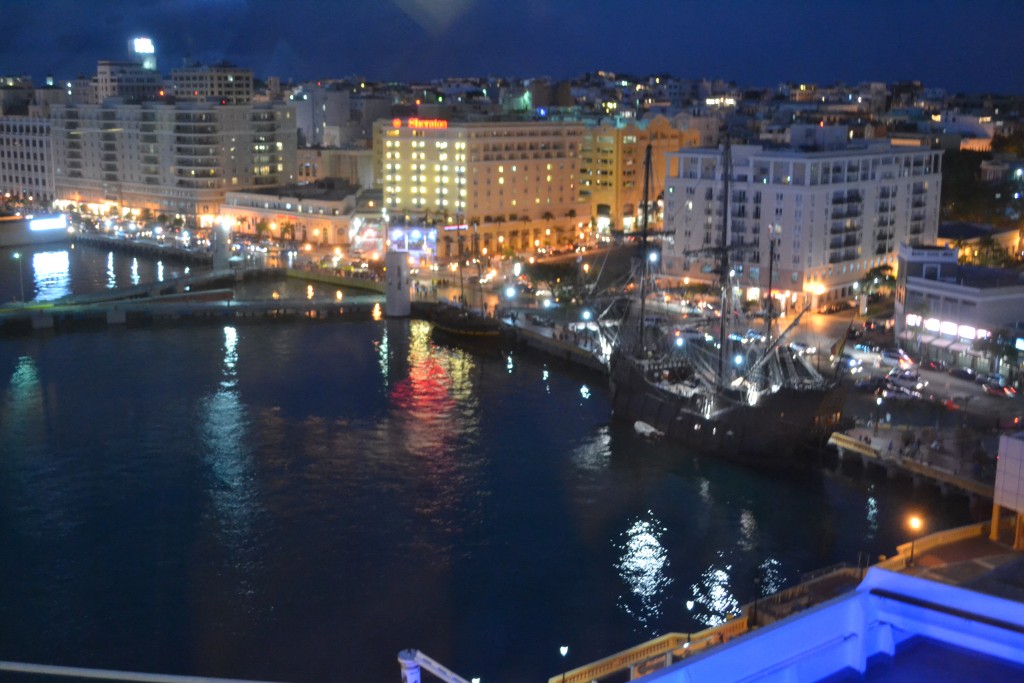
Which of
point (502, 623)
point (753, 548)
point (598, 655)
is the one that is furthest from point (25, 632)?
point (753, 548)

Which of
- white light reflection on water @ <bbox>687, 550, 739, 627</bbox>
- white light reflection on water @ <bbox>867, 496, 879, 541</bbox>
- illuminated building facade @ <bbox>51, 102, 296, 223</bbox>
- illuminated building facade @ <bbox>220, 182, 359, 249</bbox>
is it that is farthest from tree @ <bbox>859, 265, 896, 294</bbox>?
illuminated building facade @ <bbox>51, 102, 296, 223</bbox>

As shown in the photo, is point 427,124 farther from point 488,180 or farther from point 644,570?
point 644,570

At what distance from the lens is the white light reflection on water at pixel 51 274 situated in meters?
20.8

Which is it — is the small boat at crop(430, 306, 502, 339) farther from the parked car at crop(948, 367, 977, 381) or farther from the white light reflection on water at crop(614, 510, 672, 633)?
the white light reflection on water at crop(614, 510, 672, 633)

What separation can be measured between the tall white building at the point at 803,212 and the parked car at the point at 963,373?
4.30 meters

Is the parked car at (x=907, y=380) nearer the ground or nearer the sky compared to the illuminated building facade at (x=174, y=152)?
nearer the ground

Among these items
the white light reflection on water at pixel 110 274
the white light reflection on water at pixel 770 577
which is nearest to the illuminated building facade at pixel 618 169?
the white light reflection on water at pixel 110 274

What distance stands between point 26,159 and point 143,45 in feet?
54.8

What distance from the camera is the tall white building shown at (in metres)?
17.6

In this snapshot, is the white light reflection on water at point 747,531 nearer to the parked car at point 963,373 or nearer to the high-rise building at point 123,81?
the parked car at point 963,373

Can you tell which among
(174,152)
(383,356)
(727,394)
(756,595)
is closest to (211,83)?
(174,152)

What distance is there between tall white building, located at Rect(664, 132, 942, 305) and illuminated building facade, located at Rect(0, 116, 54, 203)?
2320 cm

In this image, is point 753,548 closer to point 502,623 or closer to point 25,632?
point 502,623

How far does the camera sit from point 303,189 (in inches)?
1135
